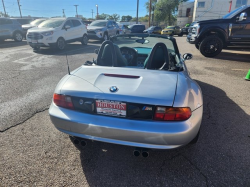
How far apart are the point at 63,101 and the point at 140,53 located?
244 centimetres

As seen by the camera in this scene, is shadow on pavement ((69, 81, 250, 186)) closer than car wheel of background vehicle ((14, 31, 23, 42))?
Yes

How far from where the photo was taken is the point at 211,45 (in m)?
8.46

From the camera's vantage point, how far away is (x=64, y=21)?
10.9m

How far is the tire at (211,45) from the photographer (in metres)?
8.22

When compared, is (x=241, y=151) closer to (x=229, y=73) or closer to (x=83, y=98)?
(x=83, y=98)

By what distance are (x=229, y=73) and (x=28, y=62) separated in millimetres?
8100

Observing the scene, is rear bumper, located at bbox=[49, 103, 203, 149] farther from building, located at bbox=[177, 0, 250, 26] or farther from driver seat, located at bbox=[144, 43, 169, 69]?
building, located at bbox=[177, 0, 250, 26]

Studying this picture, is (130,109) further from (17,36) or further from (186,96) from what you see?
(17,36)

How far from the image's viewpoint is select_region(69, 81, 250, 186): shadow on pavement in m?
1.93

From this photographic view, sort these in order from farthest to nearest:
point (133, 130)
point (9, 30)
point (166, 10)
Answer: point (166, 10) → point (9, 30) → point (133, 130)

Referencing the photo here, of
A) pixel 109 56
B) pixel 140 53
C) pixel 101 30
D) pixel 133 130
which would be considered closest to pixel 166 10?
pixel 101 30

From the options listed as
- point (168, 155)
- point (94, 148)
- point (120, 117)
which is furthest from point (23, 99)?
point (168, 155)

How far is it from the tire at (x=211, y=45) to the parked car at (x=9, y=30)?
45.8 ft

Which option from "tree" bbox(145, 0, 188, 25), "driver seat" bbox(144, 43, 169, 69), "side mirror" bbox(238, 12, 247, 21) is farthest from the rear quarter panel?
"tree" bbox(145, 0, 188, 25)
